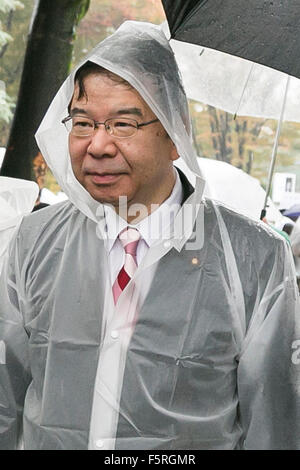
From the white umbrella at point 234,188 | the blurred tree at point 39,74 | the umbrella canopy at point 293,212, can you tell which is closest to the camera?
the blurred tree at point 39,74

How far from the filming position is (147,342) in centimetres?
293

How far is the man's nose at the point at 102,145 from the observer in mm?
2871

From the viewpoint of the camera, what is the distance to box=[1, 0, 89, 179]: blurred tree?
5.66 m

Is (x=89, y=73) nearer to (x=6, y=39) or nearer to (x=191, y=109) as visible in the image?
(x=6, y=39)

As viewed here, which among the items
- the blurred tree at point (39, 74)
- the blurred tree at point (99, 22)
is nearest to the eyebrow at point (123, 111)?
the blurred tree at point (39, 74)

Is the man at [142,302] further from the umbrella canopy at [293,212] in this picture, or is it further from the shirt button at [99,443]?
the umbrella canopy at [293,212]

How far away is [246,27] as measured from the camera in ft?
10.4

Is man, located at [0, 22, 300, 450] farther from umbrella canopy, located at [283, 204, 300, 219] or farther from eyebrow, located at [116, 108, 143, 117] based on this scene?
umbrella canopy, located at [283, 204, 300, 219]

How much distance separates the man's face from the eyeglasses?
0.04 ft

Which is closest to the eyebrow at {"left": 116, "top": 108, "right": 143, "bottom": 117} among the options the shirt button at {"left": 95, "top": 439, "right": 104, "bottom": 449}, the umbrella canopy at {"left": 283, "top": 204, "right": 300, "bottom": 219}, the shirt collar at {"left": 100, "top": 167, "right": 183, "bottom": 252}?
the shirt collar at {"left": 100, "top": 167, "right": 183, "bottom": 252}

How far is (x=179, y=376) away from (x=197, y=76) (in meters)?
2.38

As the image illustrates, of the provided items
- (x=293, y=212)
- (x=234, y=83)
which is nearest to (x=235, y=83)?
(x=234, y=83)
